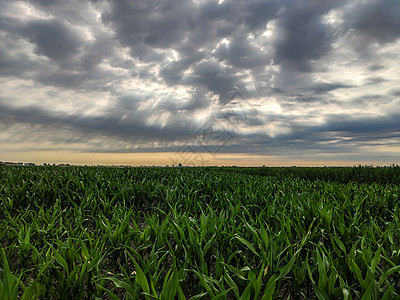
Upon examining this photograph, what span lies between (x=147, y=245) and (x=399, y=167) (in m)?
17.3

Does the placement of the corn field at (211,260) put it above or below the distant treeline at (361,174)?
below

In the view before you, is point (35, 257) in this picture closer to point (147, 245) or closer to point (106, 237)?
point (106, 237)

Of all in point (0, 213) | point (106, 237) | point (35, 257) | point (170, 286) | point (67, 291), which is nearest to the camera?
point (170, 286)

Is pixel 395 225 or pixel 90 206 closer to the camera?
pixel 395 225

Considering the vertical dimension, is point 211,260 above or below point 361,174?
below

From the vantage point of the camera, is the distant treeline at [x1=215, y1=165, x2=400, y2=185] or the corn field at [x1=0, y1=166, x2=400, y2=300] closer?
the corn field at [x1=0, y1=166, x2=400, y2=300]

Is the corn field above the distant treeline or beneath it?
beneath

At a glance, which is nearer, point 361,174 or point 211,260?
point 211,260

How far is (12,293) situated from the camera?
1672 millimetres

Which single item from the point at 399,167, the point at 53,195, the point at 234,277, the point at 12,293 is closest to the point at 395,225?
the point at 234,277

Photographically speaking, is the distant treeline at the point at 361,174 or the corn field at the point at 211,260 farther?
the distant treeline at the point at 361,174

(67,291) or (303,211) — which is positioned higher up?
(303,211)

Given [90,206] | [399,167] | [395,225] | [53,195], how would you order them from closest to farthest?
1. [395,225]
2. [90,206]
3. [53,195]
4. [399,167]

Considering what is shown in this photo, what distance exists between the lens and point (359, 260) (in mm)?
2156
